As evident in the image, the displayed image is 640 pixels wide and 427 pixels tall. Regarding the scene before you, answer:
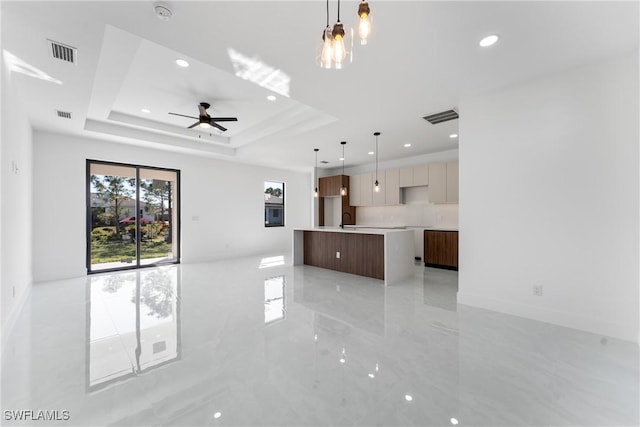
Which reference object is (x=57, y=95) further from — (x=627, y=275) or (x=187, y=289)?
(x=627, y=275)

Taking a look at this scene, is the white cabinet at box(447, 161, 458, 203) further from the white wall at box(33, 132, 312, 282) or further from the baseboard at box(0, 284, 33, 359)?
the baseboard at box(0, 284, 33, 359)

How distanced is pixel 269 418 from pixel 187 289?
Result: 11.1 ft

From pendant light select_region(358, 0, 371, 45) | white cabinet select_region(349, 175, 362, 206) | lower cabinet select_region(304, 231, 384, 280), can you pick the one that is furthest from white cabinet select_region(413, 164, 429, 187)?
pendant light select_region(358, 0, 371, 45)

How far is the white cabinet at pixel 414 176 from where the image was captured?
664 centimetres

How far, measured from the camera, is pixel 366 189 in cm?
788

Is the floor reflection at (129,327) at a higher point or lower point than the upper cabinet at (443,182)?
lower

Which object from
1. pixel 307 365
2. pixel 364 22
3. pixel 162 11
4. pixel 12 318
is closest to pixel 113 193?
pixel 12 318

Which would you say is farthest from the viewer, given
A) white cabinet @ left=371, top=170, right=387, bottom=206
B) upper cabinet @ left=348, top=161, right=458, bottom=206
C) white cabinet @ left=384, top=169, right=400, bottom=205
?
white cabinet @ left=371, top=170, right=387, bottom=206

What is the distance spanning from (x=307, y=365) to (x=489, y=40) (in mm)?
3258

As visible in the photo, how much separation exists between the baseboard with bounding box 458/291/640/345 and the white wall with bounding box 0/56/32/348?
5.24 m

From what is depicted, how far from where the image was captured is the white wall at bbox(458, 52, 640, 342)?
8.78ft

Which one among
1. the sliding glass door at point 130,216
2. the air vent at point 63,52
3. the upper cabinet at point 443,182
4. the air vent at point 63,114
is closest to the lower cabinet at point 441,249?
the upper cabinet at point 443,182

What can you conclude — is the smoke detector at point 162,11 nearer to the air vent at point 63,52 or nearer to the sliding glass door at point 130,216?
the air vent at point 63,52

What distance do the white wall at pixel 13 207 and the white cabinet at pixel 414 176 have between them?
273 inches
